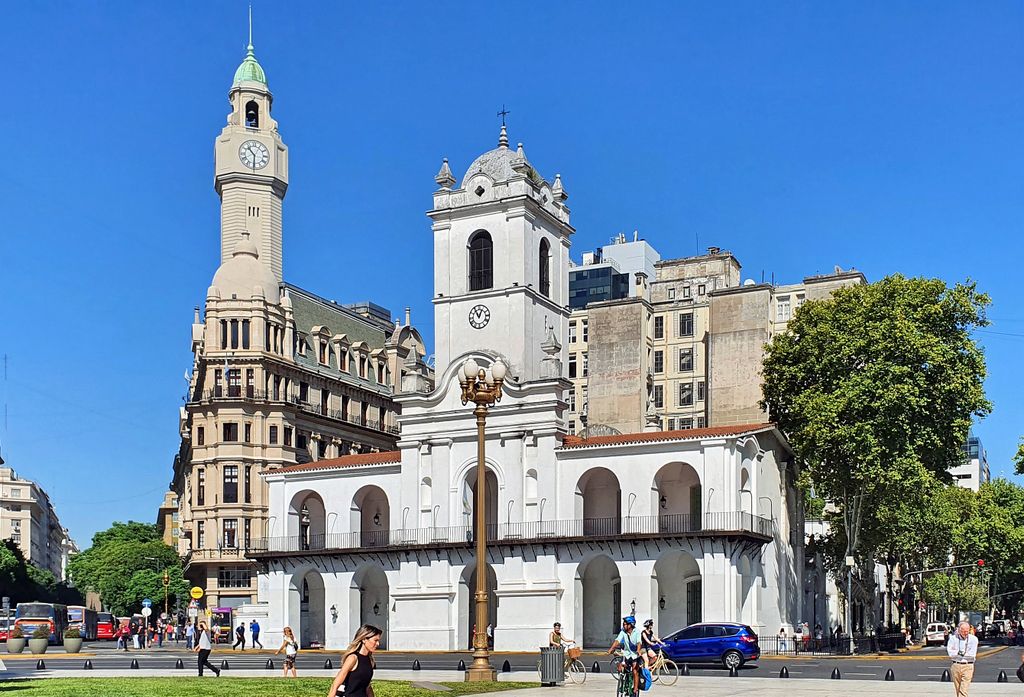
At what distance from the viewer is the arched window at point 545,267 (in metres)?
72.0

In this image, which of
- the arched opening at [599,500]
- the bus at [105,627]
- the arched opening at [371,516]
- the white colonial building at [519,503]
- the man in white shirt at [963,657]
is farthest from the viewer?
the bus at [105,627]

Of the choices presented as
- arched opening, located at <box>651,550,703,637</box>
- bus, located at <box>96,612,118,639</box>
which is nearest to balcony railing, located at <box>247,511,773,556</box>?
arched opening, located at <box>651,550,703,637</box>

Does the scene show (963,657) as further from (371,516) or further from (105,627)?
(105,627)

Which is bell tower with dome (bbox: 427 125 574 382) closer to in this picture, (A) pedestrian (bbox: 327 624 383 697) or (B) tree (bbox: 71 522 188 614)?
(B) tree (bbox: 71 522 188 614)

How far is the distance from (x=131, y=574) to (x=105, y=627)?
23.5 meters

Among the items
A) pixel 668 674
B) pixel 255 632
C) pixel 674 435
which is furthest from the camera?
pixel 255 632

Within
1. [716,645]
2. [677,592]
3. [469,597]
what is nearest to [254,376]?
[469,597]

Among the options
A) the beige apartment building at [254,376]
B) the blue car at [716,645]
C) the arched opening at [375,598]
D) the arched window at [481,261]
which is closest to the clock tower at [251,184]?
the beige apartment building at [254,376]

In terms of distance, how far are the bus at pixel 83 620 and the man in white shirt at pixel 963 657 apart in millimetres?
71150

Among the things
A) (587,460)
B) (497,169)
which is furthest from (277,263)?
(587,460)

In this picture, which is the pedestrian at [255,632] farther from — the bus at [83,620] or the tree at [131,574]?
the tree at [131,574]

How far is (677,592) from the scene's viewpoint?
208 feet

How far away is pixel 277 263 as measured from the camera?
106812 millimetres

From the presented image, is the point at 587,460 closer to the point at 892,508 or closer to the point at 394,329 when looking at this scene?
the point at 892,508
